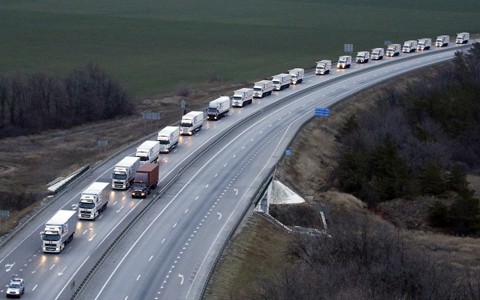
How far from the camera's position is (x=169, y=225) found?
65.5 m

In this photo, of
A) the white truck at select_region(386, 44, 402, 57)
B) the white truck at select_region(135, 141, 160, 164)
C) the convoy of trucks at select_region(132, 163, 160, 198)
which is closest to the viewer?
the convoy of trucks at select_region(132, 163, 160, 198)

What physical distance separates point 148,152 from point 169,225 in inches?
576

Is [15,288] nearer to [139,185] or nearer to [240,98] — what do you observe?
[139,185]

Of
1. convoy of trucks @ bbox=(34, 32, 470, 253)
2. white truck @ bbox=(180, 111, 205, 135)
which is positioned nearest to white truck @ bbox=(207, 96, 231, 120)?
convoy of trucks @ bbox=(34, 32, 470, 253)

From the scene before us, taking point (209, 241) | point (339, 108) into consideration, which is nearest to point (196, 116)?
point (339, 108)

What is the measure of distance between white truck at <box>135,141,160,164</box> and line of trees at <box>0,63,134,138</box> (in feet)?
113

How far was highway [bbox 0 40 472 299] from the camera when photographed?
54.7 meters

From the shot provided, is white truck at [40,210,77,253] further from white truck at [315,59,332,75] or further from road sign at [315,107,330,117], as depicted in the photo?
white truck at [315,59,332,75]

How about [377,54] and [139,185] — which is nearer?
[139,185]

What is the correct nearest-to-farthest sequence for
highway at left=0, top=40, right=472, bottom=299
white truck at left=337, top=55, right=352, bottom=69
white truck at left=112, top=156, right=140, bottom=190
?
highway at left=0, top=40, right=472, bottom=299
white truck at left=112, top=156, right=140, bottom=190
white truck at left=337, top=55, right=352, bottom=69

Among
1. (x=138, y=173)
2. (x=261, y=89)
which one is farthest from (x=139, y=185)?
(x=261, y=89)

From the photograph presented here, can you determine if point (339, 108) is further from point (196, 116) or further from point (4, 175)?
point (4, 175)

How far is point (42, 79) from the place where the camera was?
121m

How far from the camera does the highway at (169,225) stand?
54.7 m
